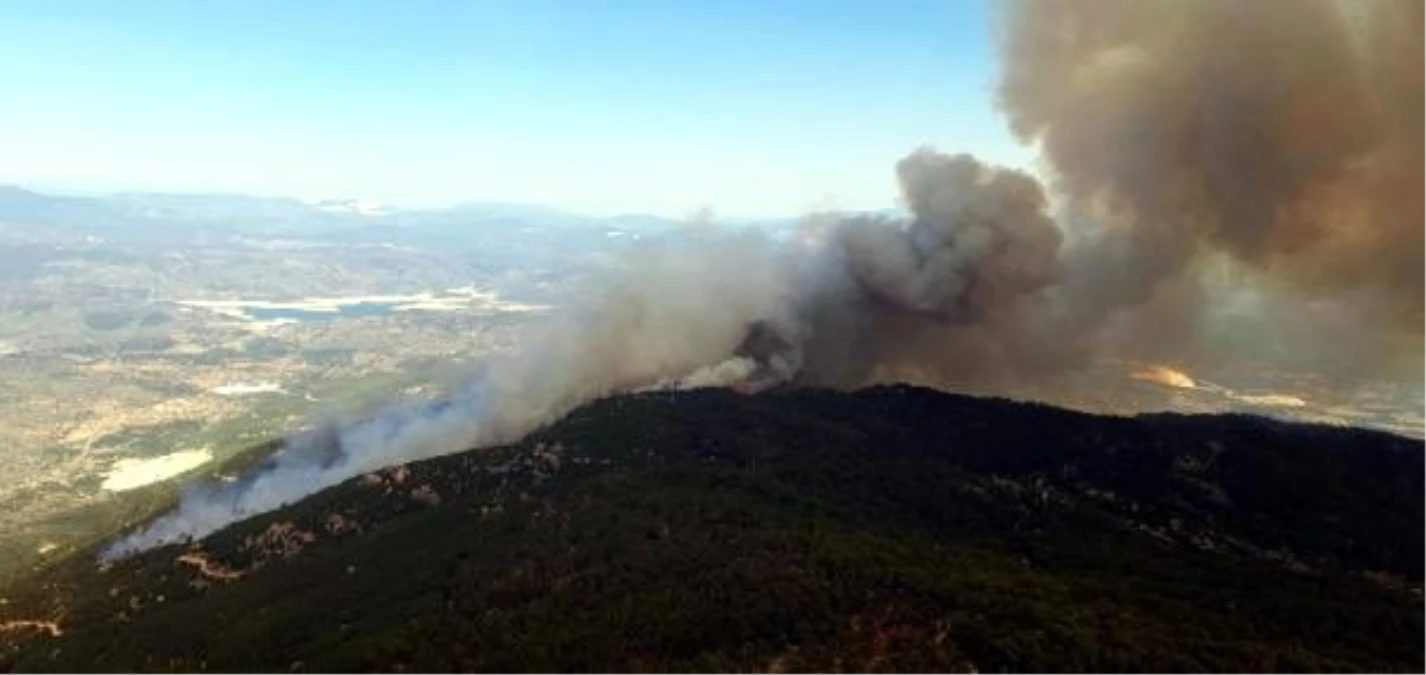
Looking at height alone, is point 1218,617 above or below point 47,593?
above

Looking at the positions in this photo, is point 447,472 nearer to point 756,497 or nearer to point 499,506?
point 499,506

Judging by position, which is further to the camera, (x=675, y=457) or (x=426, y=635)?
(x=675, y=457)

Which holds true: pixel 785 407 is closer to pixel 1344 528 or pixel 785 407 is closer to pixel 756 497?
pixel 756 497

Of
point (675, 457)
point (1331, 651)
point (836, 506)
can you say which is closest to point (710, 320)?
point (675, 457)

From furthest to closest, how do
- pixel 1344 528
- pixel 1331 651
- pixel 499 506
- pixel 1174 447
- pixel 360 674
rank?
pixel 1174 447
pixel 1344 528
pixel 499 506
pixel 1331 651
pixel 360 674

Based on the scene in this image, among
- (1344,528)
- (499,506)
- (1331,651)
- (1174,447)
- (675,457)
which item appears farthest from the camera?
(1174,447)

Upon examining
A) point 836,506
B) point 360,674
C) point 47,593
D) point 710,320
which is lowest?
point 47,593

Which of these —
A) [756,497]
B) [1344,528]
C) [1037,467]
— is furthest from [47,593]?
[1344,528]
